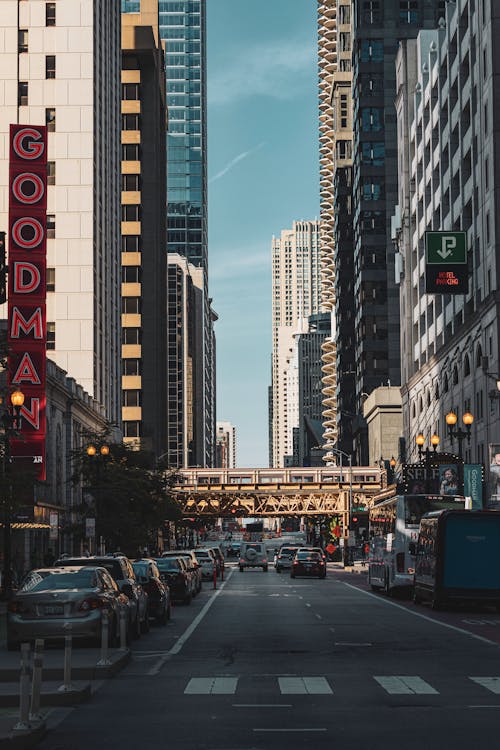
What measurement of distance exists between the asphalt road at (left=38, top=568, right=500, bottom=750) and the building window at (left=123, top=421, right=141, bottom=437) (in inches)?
4516

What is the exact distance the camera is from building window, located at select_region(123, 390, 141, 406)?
149 metres

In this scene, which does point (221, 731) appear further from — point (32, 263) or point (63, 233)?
point (63, 233)

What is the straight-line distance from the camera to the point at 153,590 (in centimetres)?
3288

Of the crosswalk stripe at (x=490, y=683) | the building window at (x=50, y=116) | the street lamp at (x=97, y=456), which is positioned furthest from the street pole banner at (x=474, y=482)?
the building window at (x=50, y=116)

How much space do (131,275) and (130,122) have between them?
18682mm

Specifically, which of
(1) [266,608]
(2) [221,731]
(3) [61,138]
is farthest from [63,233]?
(2) [221,731]

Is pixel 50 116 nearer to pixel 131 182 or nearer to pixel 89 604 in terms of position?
pixel 131 182

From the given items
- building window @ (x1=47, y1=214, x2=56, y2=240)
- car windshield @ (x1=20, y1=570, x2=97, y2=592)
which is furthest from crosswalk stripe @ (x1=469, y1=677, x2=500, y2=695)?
building window @ (x1=47, y1=214, x2=56, y2=240)

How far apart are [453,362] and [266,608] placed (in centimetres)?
5124

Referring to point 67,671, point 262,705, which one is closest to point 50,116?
point 67,671

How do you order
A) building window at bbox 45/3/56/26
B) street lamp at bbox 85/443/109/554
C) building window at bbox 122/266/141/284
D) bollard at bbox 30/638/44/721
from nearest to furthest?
1. bollard at bbox 30/638/44/721
2. street lamp at bbox 85/443/109/554
3. building window at bbox 45/3/56/26
4. building window at bbox 122/266/141/284

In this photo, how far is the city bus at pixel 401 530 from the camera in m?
47.1

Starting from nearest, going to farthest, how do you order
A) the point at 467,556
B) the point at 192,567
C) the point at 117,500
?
1. the point at 467,556
2. the point at 192,567
3. the point at 117,500

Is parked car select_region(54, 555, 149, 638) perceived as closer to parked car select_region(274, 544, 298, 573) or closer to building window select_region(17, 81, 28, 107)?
parked car select_region(274, 544, 298, 573)
